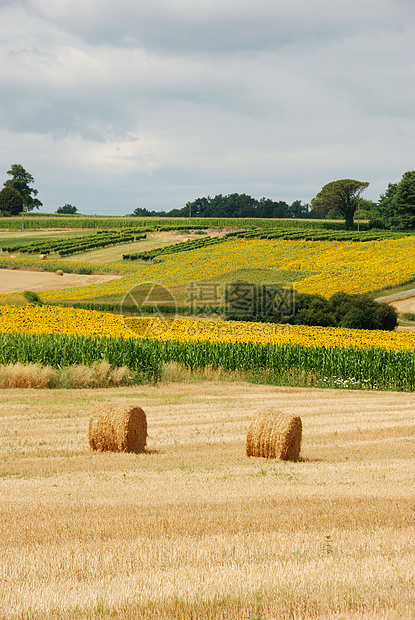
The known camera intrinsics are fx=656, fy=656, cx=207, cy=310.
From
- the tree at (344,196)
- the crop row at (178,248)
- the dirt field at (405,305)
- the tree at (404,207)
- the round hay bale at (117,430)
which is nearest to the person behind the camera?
the round hay bale at (117,430)

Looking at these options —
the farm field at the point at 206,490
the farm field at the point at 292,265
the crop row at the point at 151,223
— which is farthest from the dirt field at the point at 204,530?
the crop row at the point at 151,223

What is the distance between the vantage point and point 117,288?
5566 centimetres

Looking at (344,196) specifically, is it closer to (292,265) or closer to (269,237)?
(269,237)

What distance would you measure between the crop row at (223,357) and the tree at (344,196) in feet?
285

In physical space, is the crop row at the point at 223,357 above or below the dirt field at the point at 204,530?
below

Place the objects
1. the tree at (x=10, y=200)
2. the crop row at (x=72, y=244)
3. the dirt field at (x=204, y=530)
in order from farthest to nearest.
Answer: the tree at (x=10, y=200), the crop row at (x=72, y=244), the dirt field at (x=204, y=530)

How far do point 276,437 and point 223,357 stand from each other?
11937 millimetres

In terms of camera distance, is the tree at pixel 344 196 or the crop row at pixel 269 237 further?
the tree at pixel 344 196

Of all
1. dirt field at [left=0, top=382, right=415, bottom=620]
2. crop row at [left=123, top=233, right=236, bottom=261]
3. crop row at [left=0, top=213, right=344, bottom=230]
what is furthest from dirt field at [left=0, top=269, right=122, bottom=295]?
dirt field at [left=0, top=382, right=415, bottom=620]

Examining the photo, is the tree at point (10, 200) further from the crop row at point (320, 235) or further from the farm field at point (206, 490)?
the farm field at point (206, 490)

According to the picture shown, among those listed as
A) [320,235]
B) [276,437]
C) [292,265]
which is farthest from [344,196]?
[276,437]

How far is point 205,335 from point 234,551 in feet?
74.6

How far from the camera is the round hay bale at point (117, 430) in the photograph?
11.3 metres

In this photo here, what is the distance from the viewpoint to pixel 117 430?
1128 centimetres
